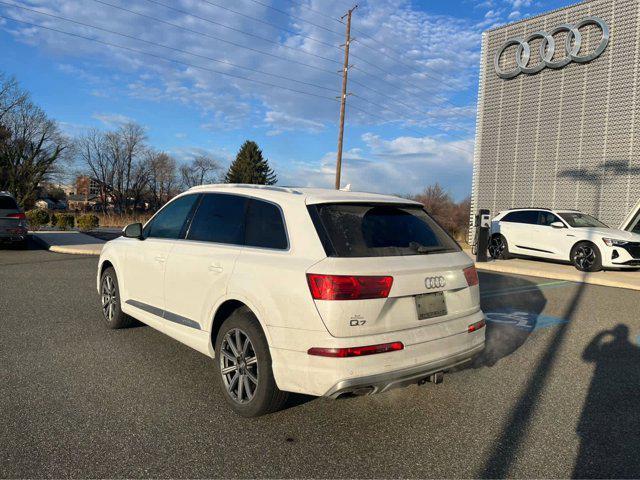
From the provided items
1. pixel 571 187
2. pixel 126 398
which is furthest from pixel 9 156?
pixel 126 398

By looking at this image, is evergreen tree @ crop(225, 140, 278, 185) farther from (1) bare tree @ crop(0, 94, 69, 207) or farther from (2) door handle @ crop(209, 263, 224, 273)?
(2) door handle @ crop(209, 263, 224, 273)

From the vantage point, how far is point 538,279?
36.5 feet

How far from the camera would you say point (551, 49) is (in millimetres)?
20125

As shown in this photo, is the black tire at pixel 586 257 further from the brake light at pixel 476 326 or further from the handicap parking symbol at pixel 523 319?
the brake light at pixel 476 326

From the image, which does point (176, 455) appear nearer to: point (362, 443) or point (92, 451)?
point (92, 451)

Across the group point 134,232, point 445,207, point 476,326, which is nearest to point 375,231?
point 476,326

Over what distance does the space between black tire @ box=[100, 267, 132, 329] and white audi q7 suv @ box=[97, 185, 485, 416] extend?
1382mm

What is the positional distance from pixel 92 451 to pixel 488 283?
28.7ft

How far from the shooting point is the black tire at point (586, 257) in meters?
12.0

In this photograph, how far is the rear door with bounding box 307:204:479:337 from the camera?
2.96m

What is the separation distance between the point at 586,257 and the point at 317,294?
37.6ft

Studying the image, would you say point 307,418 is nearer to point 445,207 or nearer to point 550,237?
point 550,237

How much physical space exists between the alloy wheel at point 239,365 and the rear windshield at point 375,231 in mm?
946

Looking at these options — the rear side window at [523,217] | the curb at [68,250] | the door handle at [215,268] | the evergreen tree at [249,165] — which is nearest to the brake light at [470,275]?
the door handle at [215,268]
